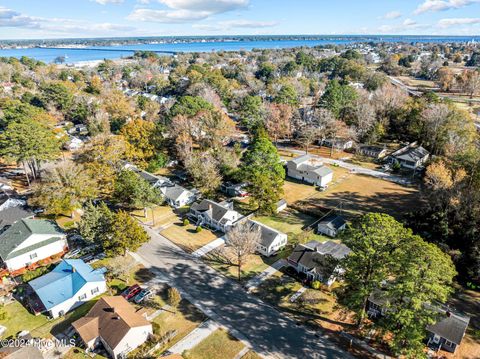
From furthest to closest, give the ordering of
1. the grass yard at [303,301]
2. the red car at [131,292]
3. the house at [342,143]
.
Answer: the house at [342,143], the red car at [131,292], the grass yard at [303,301]

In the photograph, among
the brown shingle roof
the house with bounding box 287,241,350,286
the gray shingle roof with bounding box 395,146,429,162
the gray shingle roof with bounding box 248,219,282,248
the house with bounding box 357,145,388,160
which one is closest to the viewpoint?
the brown shingle roof

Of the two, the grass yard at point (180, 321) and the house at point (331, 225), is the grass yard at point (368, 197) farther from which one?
the grass yard at point (180, 321)

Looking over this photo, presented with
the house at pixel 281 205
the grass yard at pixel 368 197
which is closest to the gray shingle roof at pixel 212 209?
the house at pixel 281 205

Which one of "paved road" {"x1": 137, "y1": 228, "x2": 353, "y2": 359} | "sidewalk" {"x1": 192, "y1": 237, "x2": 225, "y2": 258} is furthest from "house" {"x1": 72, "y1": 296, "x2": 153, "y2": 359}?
"sidewalk" {"x1": 192, "y1": 237, "x2": 225, "y2": 258}

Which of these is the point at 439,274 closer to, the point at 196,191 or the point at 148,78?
the point at 196,191

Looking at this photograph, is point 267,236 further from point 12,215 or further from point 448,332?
point 12,215

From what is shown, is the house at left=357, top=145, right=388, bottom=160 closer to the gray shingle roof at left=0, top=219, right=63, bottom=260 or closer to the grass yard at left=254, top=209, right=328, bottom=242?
the grass yard at left=254, top=209, right=328, bottom=242

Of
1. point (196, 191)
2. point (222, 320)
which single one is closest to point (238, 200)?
point (196, 191)
